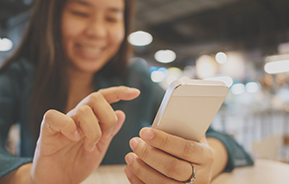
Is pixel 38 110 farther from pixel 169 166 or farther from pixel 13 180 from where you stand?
pixel 169 166

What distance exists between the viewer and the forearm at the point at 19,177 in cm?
53

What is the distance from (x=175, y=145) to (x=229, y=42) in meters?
9.02

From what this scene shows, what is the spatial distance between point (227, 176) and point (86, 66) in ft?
2.47

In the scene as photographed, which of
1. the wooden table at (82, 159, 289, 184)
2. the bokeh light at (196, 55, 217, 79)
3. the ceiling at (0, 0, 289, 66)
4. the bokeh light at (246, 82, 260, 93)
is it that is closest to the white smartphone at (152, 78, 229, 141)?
the wooden table at (82, 159, 289, 184)

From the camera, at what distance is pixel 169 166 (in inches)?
16.8

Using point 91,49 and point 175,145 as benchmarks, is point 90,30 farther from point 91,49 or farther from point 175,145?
point 175,145

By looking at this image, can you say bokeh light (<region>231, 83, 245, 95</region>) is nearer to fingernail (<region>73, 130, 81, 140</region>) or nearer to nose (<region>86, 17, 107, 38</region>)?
nose (<region>86, 17, 107, 38</region>)

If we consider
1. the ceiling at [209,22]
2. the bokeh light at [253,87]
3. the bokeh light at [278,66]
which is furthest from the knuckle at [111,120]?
the bokeh light at [253,87]

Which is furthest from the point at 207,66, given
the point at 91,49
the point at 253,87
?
the point at 91,49

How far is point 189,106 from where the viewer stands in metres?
0.42

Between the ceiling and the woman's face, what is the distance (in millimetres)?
4289

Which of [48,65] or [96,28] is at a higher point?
[96,28]

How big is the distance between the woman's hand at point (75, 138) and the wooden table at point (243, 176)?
0.09 m

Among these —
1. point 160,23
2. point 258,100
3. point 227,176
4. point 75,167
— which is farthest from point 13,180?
point 258,100
